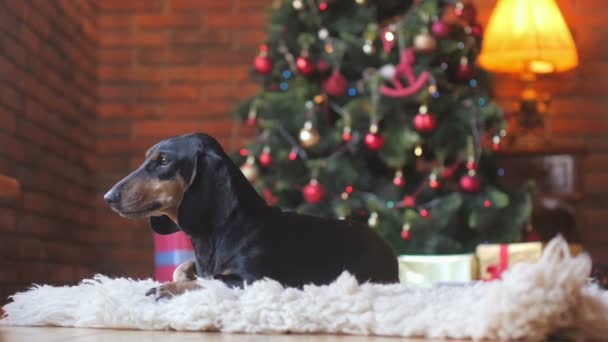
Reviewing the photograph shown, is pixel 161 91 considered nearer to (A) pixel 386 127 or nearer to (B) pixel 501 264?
(A) pixel 386 127

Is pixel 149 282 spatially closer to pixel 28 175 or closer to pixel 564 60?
pixel 28 175

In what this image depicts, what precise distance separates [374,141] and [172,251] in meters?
0.97

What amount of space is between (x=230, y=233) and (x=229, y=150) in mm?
2619

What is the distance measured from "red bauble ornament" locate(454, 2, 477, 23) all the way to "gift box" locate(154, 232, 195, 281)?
1.52 metres

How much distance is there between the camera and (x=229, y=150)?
161 inches

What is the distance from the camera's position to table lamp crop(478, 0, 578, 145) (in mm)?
3594

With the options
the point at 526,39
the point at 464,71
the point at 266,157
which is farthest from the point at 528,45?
the point at 266,157

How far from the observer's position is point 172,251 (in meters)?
2.31

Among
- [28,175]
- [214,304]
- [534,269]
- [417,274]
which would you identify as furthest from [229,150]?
[534,269]

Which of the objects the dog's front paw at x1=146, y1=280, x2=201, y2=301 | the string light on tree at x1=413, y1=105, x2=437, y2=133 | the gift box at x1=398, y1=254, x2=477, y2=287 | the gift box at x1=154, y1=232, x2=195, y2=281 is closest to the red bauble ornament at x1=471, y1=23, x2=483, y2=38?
the string light on tree at x1=413, y1=105, x2=437, y2=133

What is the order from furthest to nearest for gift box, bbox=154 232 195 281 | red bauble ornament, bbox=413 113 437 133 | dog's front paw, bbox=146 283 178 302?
red bauble ornament, bbox=413 113 437 133 < gift box, bbox=154 232 195 281 < dog's front paw, bbox=146 283 178 302

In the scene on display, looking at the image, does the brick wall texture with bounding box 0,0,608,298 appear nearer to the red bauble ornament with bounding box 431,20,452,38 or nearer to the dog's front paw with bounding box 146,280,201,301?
the red bauble ornament with bounding box 431,20,452,38

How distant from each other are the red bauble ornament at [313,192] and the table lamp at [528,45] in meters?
0.97

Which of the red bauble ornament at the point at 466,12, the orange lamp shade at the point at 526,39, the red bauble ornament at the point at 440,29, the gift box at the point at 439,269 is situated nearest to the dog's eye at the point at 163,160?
the gift box at the point at 439,269
